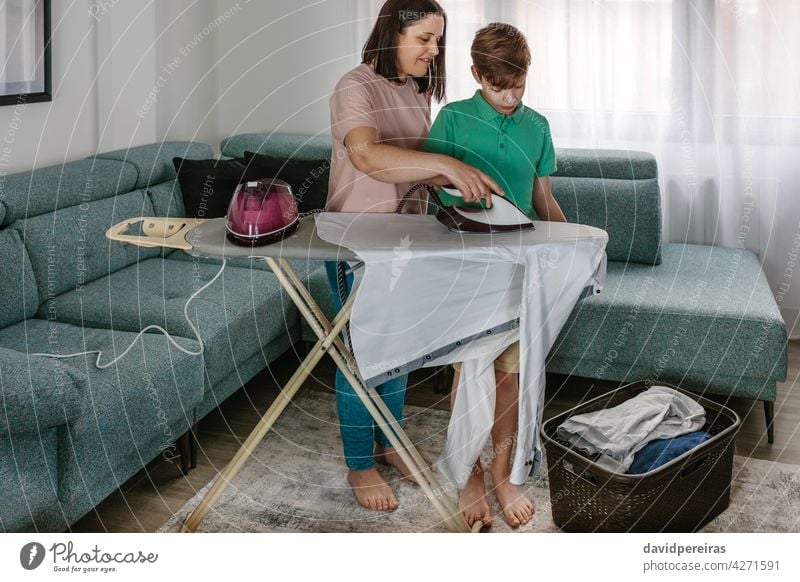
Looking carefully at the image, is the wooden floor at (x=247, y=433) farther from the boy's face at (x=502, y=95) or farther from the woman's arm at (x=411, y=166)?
the boy's face at (x=502, y=95)

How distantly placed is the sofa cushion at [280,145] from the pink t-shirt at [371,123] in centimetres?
142

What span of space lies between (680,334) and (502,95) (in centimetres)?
103

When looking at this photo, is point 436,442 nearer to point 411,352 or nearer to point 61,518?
point 411,352

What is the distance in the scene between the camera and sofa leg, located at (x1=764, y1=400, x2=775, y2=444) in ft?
7.89

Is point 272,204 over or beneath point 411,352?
over

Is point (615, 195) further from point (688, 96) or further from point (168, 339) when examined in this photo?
point (168, 339)

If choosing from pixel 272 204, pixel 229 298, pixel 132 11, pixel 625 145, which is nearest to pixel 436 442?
pixel 229 298

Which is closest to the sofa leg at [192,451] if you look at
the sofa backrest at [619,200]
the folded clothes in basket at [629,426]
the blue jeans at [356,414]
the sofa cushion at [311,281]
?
the blue jeans at [356,414]

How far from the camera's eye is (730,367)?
8.04ft

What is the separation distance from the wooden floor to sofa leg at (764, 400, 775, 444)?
2 centimetres

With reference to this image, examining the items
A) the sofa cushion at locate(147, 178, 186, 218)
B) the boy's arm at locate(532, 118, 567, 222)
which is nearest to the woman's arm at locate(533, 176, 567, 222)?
the boy's arm at locate(532, 118, 567, 222)

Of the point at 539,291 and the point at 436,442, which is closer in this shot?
the point at 539,291

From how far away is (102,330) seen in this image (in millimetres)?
2346
